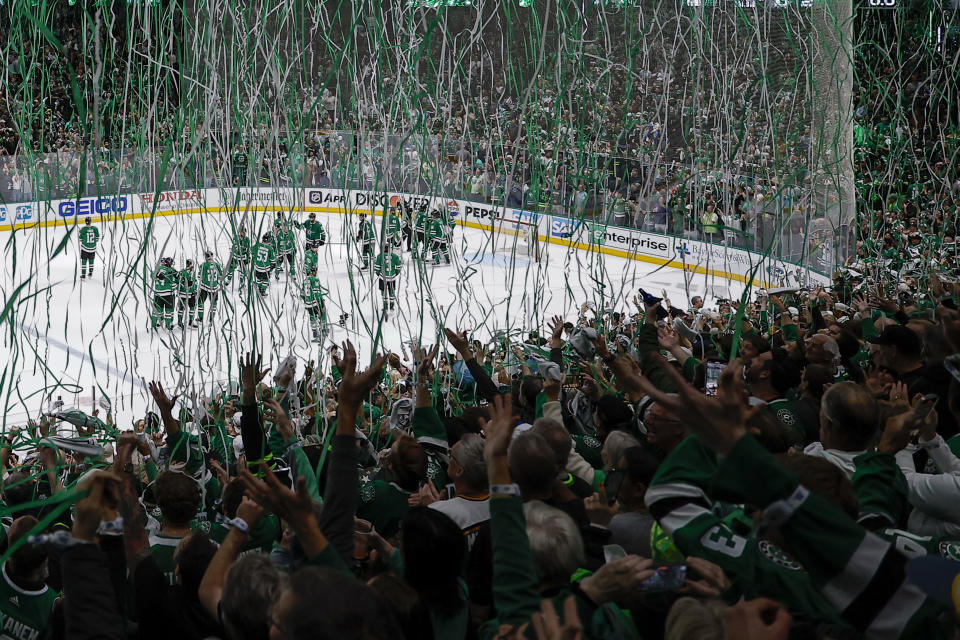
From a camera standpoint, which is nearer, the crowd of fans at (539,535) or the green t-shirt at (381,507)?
the crowd of fans at (539,535)

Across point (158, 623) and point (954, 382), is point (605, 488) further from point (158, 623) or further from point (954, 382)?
point (158, 623)

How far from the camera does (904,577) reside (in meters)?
1.05

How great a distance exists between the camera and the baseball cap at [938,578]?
929 millimetres

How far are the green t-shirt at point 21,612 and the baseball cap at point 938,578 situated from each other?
56.7 inches

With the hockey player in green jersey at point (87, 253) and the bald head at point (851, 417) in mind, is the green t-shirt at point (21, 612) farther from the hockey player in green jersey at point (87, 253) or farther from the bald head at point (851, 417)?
the hockey player in green jersey at point (87, 253)

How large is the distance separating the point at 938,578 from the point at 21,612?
152 centimetres

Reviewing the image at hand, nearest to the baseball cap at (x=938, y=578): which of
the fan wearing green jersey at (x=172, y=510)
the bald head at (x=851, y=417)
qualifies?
the bald head at (x=851, y=417)

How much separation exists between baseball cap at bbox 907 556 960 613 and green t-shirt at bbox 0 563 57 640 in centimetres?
144

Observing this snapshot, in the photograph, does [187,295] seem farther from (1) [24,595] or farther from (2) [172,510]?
(1) [24,595]

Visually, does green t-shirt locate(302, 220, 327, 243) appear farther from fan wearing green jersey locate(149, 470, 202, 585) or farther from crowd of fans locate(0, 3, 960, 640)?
fan wearing green jersey locate(149, 470, 202, 585)

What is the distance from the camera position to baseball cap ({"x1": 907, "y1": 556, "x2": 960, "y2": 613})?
36.6 inches

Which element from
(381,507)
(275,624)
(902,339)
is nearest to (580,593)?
(275,624)

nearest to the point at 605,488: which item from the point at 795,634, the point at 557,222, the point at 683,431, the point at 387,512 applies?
the point at 683,431

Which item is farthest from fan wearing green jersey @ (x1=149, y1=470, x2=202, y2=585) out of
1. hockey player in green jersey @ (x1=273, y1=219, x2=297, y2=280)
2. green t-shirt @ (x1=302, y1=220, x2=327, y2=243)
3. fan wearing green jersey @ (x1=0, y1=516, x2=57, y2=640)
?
green t-shirt @ (x1=302, y1=220, x2=327, y2=243)
